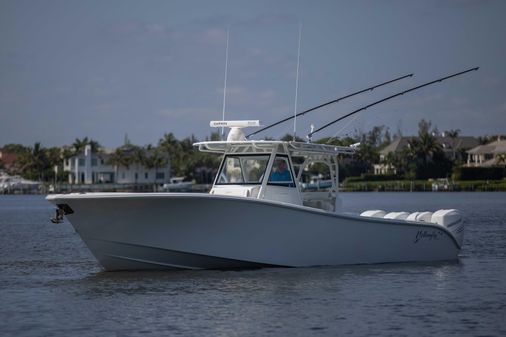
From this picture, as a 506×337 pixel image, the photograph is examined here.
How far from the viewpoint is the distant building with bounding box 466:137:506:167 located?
545 ft

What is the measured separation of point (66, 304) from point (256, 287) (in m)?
3.97

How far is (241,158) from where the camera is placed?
2395 centimetres

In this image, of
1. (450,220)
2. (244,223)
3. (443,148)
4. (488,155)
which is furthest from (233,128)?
(443,148)

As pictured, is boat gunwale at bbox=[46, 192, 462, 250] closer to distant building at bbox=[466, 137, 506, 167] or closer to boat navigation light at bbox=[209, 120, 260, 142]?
boat navigation light at bbox=[209, 120, 260, 142]

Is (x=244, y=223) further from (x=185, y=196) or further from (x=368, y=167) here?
(x=368, y=167)

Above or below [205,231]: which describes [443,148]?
above

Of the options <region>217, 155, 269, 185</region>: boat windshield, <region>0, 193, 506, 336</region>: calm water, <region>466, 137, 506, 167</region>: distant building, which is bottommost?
<region>0, 193, 506, 336</region>: calm water

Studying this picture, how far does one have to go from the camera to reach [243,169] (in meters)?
23.9

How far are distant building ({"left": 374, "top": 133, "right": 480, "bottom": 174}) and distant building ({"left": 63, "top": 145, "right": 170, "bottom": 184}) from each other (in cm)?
3828

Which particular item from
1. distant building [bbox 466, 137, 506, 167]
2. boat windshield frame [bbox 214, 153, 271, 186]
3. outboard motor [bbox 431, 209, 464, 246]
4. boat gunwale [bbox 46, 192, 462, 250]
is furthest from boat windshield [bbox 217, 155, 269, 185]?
distant building [bbox 466, 137, 506, 167]

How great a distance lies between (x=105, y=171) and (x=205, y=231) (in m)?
157

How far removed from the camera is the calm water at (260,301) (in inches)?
679

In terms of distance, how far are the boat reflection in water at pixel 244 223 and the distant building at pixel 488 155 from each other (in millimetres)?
145411

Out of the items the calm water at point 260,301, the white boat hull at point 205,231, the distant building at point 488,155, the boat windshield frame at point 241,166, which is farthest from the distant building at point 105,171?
the white boat hull at point 205,231
